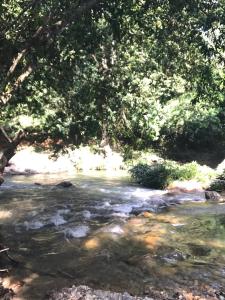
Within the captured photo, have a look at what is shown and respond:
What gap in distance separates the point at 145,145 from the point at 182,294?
23.3m

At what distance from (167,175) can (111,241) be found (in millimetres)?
11090

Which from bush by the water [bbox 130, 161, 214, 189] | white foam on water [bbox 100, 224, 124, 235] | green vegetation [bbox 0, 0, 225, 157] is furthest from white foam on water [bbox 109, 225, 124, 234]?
bush by the water [bbox 130, 161, 214, 189]

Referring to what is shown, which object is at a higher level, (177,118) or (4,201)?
(177,118)

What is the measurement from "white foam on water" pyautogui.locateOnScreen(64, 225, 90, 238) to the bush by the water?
30.8 feet

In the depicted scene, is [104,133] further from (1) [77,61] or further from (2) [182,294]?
(2) [182,294]

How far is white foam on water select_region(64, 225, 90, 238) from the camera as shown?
1109cm

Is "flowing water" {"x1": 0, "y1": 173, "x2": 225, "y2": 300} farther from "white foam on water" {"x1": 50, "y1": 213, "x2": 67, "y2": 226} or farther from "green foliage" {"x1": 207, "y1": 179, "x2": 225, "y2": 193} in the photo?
"green foliage" {"x1": 207, "y1": 179, "x2": 225, "y2": 193}

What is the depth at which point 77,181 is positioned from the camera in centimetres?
2272

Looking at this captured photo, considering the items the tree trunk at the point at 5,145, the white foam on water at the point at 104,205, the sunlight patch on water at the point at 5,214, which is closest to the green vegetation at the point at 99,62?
the tree trunk at the point at 5,145

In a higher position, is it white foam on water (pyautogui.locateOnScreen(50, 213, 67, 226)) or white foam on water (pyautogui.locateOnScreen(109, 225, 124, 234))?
white foam on water (pyautogui.locateOnScreen(50, 213, 67, 226))

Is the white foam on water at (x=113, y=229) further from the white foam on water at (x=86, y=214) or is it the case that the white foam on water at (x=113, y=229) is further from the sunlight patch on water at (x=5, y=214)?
the sunlight patch on water at (x=5, y=214)

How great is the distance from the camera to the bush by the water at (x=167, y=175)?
68.9 ft

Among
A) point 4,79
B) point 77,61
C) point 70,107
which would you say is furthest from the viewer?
Answer: point 70,107

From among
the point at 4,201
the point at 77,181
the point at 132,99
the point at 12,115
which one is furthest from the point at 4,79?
the point at 77,181
